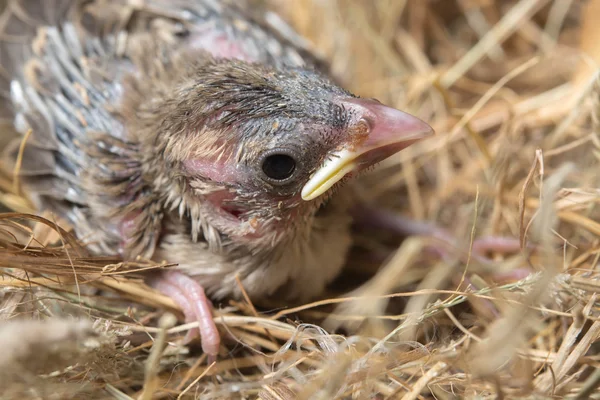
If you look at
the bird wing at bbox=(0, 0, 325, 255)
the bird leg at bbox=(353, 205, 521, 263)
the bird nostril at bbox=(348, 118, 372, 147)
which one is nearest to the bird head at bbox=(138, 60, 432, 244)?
the bird nostril at bbox=(348, 118, 372, 147)

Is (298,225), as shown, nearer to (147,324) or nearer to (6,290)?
(147,324)

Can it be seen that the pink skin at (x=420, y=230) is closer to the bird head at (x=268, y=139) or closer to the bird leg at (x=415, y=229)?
the bird leg at (x=415, y=229)

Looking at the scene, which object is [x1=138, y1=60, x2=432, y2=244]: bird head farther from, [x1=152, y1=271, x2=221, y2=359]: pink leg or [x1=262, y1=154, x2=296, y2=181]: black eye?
[x1=152, y1=271, x2=221, y2=359]: pink leg

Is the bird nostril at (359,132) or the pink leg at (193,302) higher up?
the bird nostril at (359,132)

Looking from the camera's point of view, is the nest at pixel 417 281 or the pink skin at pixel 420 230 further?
the pink skin at pixel 420 230

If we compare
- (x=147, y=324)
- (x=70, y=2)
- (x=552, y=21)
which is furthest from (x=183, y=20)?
(x=552, y=21)

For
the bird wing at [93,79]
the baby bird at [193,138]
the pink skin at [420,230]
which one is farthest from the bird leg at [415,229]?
the bird wing at [93,79]
